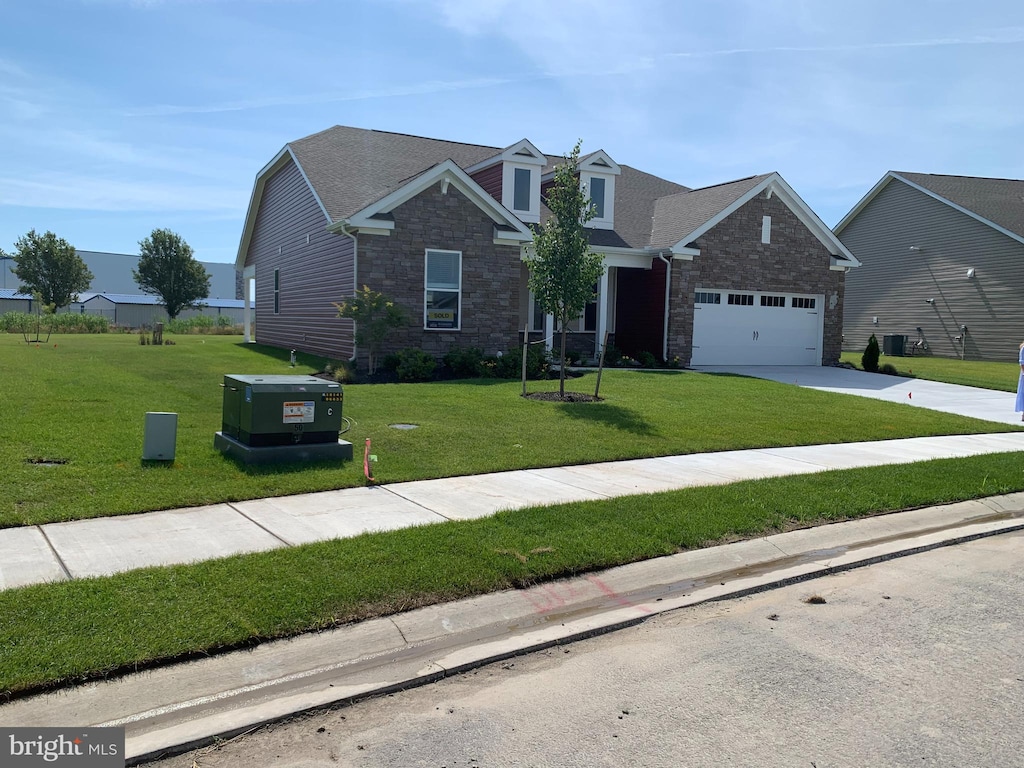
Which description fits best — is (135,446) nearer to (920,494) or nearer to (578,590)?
(578,590)

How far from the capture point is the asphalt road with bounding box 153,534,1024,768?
3.48 metres

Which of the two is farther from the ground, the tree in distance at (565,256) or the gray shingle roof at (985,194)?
the gray shingle roof at (985,194)

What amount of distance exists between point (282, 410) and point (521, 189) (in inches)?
579

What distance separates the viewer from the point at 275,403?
8453 millimetres

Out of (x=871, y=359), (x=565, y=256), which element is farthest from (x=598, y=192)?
(x=565, y=256)

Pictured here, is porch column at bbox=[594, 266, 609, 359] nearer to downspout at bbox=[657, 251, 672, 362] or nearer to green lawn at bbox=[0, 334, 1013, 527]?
downspout at bbox=[657, 251, 672, 362]

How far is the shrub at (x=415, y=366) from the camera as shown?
686 inches

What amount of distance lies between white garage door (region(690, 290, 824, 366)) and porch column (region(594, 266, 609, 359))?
2.70 m

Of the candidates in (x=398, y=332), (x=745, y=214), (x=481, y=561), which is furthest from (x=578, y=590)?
(x=745, y=214)

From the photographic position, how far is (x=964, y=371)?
957 inches

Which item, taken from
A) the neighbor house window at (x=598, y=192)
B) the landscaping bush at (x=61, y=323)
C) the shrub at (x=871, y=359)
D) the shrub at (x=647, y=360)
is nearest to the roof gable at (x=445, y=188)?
the neighbor house window at (x=598, y=192)

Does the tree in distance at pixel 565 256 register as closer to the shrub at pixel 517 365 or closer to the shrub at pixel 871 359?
the shrub at pixel 517 365

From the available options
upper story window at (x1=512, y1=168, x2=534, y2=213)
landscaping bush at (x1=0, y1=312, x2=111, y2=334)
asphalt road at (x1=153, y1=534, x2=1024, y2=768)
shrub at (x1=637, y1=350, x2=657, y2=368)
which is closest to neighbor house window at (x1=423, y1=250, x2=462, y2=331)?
upper story window at (x1=512, y1=168, x2=534, y2=213)

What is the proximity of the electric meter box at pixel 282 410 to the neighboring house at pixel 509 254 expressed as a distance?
33.1 feet
